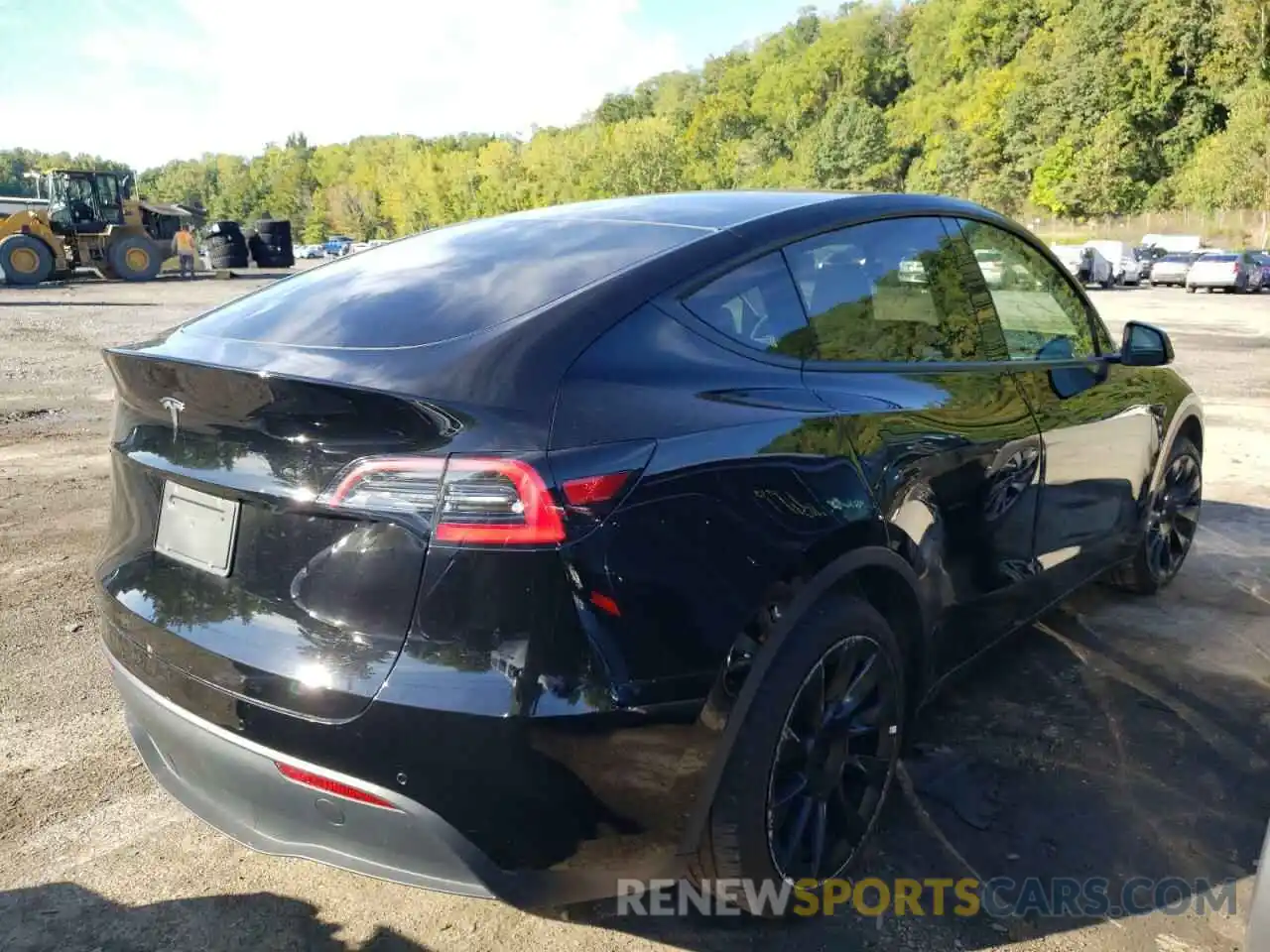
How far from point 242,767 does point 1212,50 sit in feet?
260

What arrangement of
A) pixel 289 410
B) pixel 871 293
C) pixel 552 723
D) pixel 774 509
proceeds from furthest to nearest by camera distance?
pixel 871 293, pixel 774 509, pixel 289 410, pixel 552 723

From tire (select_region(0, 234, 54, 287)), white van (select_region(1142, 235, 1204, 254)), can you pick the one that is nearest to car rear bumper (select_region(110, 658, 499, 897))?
tire (select_region(0, 234, 54, 287))

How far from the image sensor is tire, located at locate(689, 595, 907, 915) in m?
2.05

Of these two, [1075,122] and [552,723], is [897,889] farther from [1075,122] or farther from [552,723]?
[1075,122]

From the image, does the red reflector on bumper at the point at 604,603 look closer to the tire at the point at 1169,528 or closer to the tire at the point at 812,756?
the tire at the point at 812,756

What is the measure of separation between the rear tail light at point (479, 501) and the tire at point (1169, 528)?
10.9ft

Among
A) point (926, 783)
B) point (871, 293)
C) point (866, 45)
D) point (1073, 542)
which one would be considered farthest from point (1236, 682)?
point (866, 45)

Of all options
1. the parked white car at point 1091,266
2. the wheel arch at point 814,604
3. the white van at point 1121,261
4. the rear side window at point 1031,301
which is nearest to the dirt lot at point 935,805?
the wheel arch at point 814,604

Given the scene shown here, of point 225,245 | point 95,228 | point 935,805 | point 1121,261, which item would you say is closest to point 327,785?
point 935,805

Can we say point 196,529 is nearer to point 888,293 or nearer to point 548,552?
point 548,552

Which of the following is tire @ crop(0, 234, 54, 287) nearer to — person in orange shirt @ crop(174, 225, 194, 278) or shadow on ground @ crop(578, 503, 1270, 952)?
person in orange shirt @ crop(174, 225, 194, 278)

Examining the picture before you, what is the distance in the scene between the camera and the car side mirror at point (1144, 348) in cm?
373

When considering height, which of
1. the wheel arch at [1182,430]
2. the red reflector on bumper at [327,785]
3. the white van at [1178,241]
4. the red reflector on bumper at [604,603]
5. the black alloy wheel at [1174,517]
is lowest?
the red reflector on bumper at [327,785]

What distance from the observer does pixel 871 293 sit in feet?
9.16
